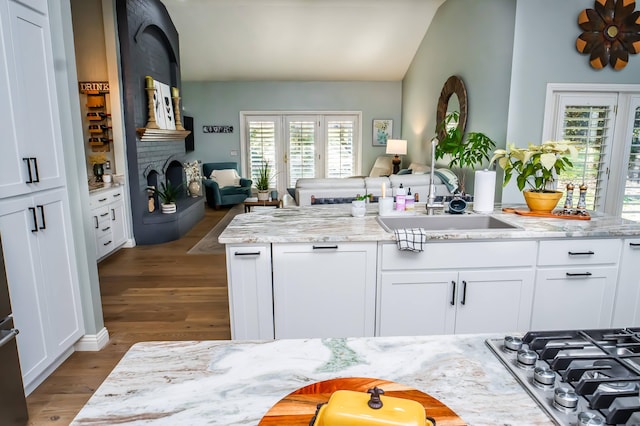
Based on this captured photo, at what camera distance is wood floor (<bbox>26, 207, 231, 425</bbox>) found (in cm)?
210

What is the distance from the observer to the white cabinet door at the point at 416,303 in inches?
81.5

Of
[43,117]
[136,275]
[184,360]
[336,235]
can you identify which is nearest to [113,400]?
[184,360]

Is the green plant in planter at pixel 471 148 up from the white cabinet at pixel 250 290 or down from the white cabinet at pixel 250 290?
up

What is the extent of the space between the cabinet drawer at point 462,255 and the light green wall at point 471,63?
8.48 feet

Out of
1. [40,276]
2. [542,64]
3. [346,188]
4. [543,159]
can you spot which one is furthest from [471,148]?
[40,276]

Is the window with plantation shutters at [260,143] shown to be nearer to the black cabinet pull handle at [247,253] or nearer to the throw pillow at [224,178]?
the throw pillow at [224,178]

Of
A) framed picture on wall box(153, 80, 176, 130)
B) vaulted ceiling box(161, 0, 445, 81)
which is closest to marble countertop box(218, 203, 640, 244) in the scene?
framed picture on wall box(153, 80, 176, 130)

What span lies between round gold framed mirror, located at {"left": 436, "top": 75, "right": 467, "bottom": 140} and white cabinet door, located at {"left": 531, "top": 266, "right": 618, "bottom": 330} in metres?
3.32

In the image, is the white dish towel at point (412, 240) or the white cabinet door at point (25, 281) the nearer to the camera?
the white cabinet door at point (25, 281)

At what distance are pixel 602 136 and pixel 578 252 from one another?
2.97 m

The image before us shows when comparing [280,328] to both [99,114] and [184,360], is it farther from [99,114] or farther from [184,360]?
[99,114]

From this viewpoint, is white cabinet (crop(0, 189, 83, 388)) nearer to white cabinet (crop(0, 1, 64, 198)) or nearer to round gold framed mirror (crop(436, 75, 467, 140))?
white cabinet (crop(0, 1, 64, 198))

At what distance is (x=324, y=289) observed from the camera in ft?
6.79

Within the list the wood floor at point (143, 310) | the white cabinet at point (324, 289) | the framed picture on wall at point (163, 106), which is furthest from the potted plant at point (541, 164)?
the framed picture on wall at point (163, 106)
